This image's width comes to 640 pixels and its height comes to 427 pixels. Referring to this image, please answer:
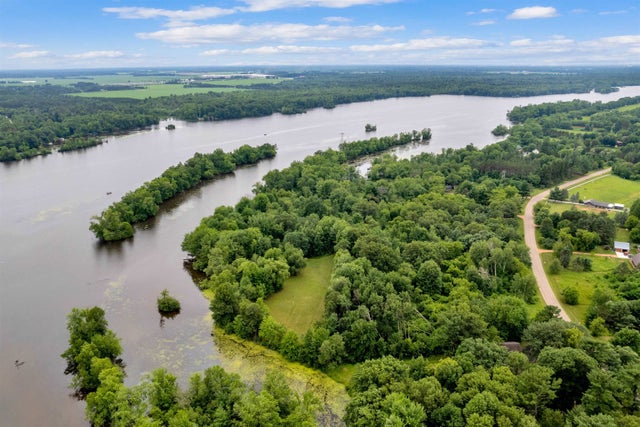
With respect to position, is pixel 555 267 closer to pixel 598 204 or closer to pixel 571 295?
pixel 571 295

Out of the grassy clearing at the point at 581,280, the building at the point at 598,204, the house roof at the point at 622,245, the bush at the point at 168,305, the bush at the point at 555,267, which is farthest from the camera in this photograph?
the building at the point at 598,204

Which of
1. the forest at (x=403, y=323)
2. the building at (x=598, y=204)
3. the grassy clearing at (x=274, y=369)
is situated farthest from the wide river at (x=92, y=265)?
the building at (x=598, y=204)

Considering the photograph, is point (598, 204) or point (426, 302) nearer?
point (426, 302)

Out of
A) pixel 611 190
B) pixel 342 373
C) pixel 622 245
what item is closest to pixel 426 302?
pixel 342 373

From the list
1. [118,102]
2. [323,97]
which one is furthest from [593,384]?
[118,102]

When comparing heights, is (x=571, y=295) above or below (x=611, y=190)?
below

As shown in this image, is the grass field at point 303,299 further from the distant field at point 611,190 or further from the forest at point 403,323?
the distant field at point 611,190

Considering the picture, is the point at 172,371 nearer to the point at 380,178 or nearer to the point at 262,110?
the point at 380,178
